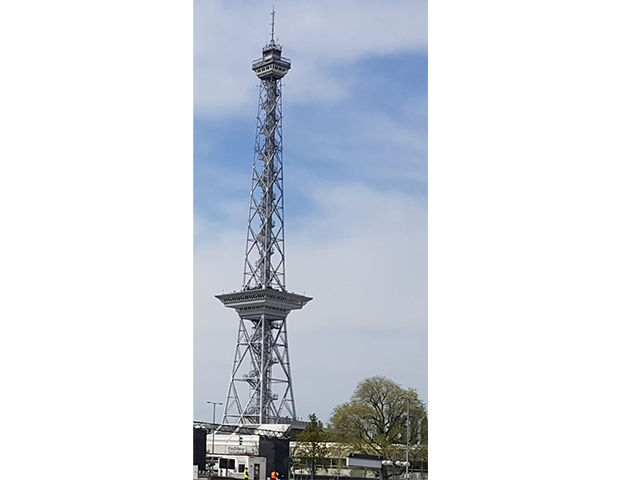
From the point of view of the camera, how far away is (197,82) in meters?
9.41

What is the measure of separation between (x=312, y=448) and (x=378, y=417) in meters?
1.12

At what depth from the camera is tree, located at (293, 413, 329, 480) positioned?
38.2ft

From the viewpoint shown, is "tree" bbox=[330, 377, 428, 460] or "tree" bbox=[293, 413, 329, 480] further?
"tree" bbox=[293, 413, 329, 480]

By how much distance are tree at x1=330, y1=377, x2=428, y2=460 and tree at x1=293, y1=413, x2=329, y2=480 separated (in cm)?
29

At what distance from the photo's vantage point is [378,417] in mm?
11414

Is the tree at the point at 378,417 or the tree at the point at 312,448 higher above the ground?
the tree at the point at 378,417

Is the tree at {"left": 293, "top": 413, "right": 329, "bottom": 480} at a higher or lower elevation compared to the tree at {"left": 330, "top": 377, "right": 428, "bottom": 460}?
lower

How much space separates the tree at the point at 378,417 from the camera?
1095cm

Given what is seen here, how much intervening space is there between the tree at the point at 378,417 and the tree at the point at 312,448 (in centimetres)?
29
